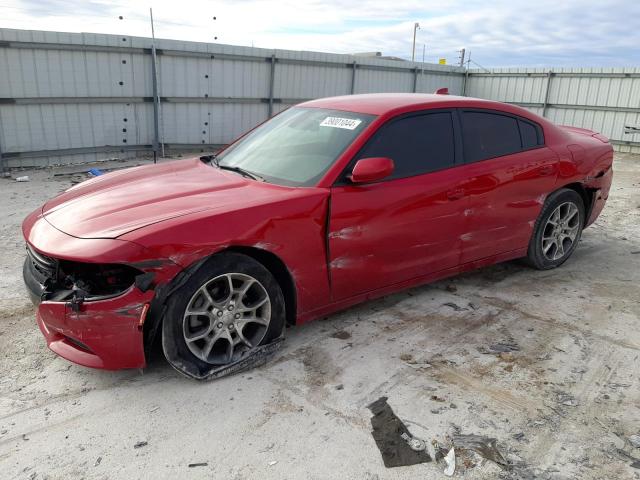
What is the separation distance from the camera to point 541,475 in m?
2.41

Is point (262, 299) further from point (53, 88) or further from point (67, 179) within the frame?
point (53, 88)

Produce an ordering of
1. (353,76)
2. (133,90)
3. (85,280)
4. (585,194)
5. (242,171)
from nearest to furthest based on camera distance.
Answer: (85,280)
(242,171)
(585,194)
(133,90)
(353,76)

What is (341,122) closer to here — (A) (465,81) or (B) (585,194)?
(B) (585,194)

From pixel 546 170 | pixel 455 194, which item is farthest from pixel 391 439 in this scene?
pixel 546 170

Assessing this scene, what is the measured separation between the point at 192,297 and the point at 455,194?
2150 mm

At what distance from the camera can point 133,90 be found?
10.8m

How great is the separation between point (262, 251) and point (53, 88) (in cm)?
836

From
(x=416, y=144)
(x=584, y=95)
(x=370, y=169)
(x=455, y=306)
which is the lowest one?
(x=455, y=306)

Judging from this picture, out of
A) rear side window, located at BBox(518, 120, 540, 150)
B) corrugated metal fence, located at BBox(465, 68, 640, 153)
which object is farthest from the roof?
corrugated metal fence, located at BBox(465, 68, 640, 153)

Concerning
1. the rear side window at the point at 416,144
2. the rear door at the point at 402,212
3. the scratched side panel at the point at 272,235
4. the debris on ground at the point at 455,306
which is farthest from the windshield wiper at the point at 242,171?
the debris on ground at the point at 455,306

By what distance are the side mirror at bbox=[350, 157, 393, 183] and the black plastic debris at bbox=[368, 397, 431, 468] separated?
1383mm

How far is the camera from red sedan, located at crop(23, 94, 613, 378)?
9.25 ft

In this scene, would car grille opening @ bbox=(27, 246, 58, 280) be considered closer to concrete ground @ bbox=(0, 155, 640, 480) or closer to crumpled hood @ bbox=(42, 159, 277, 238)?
crumpled hood @ bbox=(42, 159, 277, 238)

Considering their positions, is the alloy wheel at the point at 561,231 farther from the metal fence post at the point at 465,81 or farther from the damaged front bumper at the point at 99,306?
the metal fence post at the point at 465,81
